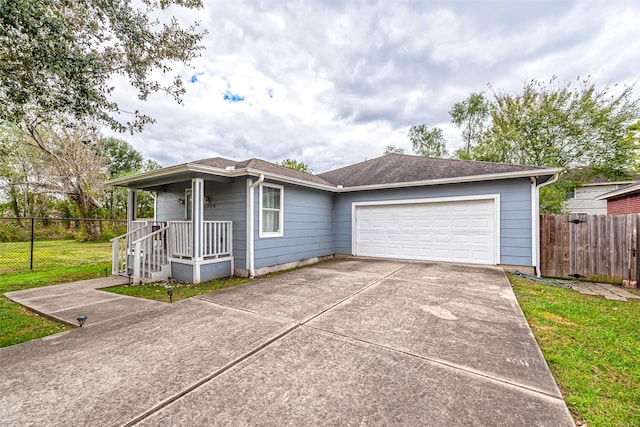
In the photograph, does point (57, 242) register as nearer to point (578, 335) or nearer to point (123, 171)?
point (123, 171)

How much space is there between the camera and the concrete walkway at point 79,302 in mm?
3732

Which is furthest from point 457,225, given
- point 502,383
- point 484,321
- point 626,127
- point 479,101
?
point 479,101

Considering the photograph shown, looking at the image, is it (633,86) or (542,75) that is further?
(542,75)

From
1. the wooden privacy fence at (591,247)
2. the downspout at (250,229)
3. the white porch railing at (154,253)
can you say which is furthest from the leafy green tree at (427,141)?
the white porch railing at (154,253)

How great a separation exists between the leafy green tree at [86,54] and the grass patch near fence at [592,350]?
6.23m

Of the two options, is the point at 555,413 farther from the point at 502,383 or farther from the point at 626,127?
the point at 626,127

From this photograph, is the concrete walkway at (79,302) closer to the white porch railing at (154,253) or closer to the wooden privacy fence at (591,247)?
the white porch railing at (154,253)

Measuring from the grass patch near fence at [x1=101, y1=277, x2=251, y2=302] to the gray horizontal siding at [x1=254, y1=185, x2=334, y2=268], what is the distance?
951 mm

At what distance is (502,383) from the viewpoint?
6.86 feet

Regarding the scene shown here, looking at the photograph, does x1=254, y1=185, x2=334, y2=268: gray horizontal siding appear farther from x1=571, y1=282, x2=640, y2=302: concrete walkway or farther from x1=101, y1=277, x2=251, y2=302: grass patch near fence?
x1=571, y1=282, x2=640, y2=302: concrete walkway

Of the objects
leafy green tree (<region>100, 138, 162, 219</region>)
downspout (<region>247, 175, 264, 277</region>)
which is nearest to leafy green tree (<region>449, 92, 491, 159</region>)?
downspout (<region>247, 175, 264, 277</region>)

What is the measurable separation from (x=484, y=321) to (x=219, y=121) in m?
13.1

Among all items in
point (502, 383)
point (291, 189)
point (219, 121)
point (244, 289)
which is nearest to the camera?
point (502, 383)

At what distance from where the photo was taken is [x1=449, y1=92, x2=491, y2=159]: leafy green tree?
57.2ft
